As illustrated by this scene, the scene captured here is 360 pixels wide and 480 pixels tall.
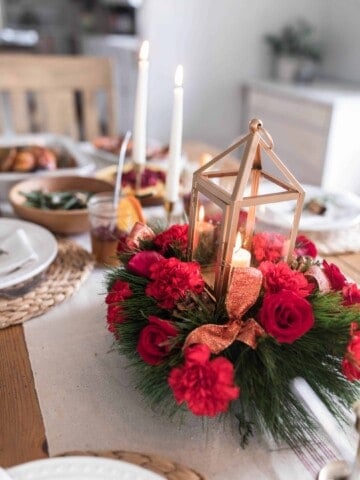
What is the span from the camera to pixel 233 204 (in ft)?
1.56

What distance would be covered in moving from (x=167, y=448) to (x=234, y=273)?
0.19 meters

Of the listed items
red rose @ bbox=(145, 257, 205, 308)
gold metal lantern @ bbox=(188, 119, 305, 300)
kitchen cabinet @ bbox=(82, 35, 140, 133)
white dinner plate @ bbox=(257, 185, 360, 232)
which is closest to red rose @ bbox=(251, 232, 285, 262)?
gold metal lantern @ bbox=(188, 119, 305, 300)

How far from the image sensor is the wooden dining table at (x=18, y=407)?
1.48 feet

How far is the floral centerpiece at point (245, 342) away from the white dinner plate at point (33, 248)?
8.1 inches

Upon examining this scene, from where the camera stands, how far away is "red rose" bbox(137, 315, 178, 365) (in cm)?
47

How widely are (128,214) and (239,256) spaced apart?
0.29 metres

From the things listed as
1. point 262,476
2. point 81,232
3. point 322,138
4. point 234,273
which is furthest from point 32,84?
point 262,476

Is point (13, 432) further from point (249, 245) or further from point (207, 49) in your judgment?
point (207, 49)

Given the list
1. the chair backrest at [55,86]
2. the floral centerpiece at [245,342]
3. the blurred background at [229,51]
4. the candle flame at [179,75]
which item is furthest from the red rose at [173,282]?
the blurred background at [229,51]

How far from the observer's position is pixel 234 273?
0.50m

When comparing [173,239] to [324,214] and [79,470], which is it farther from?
[324,214]

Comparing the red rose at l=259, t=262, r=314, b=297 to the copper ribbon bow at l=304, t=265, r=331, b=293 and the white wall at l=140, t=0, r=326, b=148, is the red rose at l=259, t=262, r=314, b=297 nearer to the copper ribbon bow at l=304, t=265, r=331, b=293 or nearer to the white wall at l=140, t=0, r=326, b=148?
the copper ribbon bow at l=304, t=265, r=331, b=293

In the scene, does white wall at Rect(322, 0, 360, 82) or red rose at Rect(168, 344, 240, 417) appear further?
white wall at Rect(322, 0, 360, 82)

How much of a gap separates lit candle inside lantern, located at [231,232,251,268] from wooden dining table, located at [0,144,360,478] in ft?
0.90
